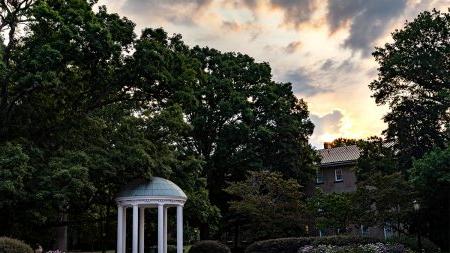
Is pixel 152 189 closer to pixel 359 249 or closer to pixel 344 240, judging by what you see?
pixel 344 240

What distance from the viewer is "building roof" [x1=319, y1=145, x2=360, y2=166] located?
162ft

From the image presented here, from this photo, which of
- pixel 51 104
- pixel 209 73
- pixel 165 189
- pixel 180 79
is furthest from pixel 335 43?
pixel 209 73

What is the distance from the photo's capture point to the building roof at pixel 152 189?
2639cm

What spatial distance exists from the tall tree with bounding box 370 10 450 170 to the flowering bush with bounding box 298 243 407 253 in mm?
10511

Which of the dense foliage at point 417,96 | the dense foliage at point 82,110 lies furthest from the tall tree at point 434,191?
the dense foliage at point 82,110

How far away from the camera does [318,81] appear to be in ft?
95.3

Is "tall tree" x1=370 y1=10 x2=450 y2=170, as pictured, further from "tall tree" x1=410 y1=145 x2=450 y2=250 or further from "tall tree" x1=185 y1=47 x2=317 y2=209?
"tall tree" x1=185 y1=47 x2=317 y2=209

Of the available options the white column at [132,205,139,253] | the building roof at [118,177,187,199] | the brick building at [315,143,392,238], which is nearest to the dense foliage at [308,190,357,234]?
the building roof at [118,177,187,199]

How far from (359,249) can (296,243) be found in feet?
11.6

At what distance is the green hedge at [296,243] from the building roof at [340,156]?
20.7 metres

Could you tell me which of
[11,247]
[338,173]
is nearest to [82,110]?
[11,247]

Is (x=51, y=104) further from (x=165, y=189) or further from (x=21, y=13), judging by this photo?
(x=165, y=189)

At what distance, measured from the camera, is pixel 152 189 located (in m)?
26.5

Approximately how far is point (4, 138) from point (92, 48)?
6.16 m
